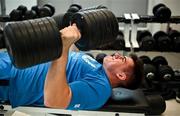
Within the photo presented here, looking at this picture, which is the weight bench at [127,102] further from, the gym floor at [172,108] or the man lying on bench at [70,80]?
the gym floor at [172,108]

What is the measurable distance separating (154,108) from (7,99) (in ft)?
5.24

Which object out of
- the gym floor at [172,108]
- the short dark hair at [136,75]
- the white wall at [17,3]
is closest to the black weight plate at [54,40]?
the short dark hair at [136,75]

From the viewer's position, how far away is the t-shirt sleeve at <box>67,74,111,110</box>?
1.94m

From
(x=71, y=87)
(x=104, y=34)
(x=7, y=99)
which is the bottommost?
(x=7, y=99)

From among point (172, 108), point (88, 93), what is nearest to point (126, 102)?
point (88, 93)

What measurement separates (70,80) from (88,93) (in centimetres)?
24

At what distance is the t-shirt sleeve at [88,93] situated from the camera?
6.37 feet

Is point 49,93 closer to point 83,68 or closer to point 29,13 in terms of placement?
point 83,68

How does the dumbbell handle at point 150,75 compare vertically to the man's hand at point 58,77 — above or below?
below

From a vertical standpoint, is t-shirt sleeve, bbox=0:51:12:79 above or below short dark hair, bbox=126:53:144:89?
above

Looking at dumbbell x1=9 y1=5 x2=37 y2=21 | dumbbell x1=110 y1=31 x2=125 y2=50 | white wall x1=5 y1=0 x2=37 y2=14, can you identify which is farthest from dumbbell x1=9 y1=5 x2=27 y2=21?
dumbbell x1=110 y1=31 x2=125 y2=50

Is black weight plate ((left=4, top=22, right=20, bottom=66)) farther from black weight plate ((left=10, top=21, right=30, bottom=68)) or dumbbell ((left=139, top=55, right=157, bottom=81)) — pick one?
dumbbell ((left=139, top=55, right=157, bottom=81))

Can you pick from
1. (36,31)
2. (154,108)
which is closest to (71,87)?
(36,31)

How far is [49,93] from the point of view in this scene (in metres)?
1.75
